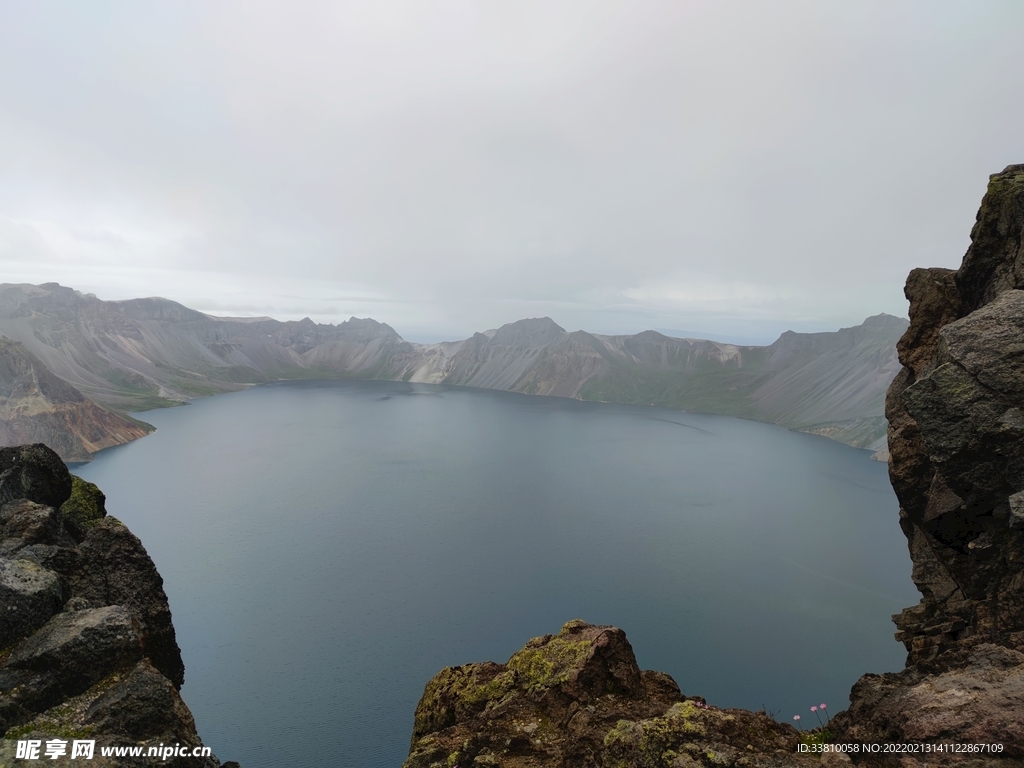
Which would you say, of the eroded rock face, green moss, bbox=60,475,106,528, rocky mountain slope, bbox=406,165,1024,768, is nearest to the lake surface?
green moss, bbox=60,475,106,528

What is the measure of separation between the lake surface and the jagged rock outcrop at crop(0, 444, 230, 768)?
24.9m

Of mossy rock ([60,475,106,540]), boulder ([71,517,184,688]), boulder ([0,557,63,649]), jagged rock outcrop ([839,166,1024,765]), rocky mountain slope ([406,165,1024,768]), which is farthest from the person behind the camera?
mossy rock ([60,475,106,540])

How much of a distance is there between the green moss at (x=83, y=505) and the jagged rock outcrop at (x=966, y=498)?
21891 mm

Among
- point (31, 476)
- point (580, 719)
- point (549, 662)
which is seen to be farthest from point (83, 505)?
point (580, 719)

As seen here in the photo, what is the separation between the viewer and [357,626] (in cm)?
4516

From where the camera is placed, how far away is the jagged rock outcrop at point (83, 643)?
363 inches

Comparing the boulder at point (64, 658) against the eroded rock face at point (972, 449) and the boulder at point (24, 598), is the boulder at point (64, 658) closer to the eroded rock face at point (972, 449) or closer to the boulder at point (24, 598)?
the boulder at point (24, 598)

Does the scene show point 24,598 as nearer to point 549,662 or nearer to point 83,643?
point 83,643

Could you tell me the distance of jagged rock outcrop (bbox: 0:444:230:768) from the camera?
9211 mm

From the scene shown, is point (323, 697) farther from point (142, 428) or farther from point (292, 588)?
point (142, 428)

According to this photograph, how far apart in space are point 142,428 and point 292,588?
13240 cm

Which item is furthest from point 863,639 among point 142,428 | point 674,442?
point 142,428

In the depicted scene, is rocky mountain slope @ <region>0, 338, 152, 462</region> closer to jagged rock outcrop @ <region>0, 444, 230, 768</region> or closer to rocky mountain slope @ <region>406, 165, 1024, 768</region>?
jagged rock outcrop @ <region>0, 444, 230, 768</region>

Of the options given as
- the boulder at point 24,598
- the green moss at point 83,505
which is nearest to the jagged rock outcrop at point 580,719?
the boulder at point 24,598
